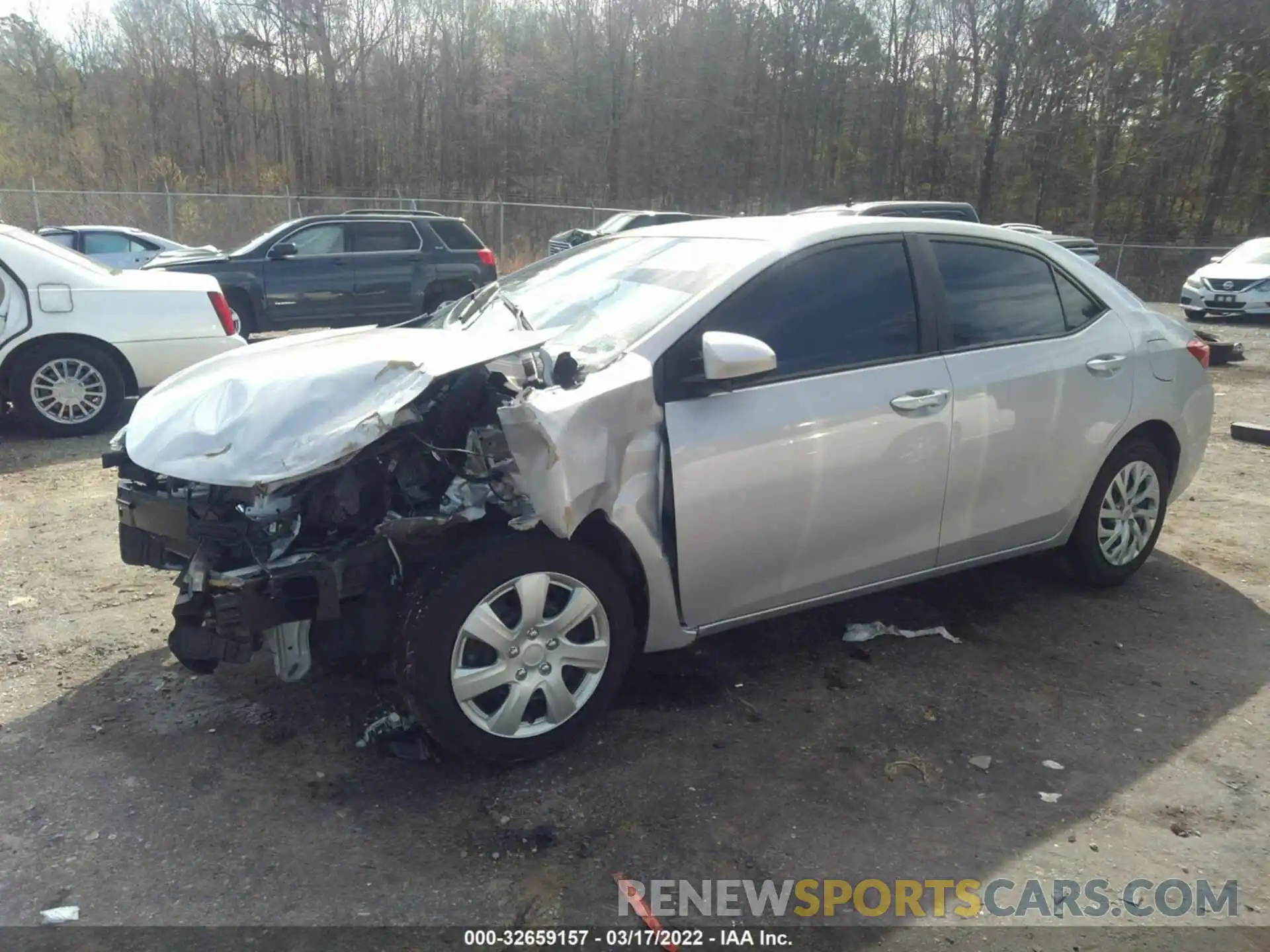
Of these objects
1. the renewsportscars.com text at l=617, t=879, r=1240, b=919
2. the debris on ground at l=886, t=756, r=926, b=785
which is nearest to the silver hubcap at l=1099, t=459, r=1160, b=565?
the debris on ground at l=886, t=756, r=926, b=785

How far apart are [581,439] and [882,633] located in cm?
192

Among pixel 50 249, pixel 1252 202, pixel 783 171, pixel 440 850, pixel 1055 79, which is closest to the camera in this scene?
pixel 440 850

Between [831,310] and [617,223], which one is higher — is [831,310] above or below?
below

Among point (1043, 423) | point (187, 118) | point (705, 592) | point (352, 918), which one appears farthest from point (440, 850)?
point (187, 118)

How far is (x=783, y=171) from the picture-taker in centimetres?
3506

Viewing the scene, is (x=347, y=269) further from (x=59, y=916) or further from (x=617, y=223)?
(x=59, y=916)

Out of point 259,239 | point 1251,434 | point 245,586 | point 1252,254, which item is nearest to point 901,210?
point 1251,434

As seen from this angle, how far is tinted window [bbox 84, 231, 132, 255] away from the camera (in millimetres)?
15156

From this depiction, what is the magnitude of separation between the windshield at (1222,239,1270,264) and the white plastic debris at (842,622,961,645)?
16548mm

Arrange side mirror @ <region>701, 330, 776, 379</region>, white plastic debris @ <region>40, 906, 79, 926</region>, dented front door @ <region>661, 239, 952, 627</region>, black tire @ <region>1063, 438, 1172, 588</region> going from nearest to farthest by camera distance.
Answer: white plastic debris @ <region>40, 906, 79, 926</region>, side mirror @ <region>701, 330, 776, 379</region>, dented front door @ <region>661, 239, 952, 627</region>, black tire @ <region>1063, 438, 1172, 588</region>

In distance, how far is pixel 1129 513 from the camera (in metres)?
4.52

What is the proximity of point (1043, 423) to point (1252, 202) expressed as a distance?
3143 centimetres

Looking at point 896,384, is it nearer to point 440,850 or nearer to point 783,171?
point 440,850

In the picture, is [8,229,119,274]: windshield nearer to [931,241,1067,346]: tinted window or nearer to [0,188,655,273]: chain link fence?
[931,241,1067,346]: tinted window
